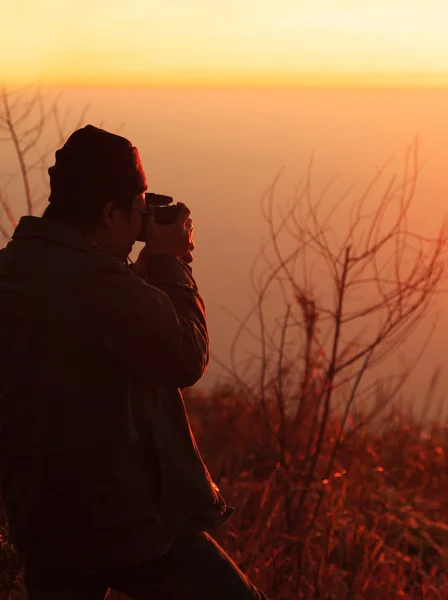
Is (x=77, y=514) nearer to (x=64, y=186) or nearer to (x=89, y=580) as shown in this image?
(x=89, y=580)

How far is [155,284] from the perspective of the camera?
6.79 ft

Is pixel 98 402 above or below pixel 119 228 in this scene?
below

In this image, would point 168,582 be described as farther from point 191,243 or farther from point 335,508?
point 335,508

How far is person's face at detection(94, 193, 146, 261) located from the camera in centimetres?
198

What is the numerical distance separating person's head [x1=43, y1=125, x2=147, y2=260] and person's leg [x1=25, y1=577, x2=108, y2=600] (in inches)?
27.3

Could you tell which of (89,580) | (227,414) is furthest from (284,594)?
(227,414)

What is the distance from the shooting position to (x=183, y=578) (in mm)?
2002

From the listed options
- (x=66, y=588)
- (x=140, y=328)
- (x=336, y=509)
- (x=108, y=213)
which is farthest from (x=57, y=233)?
(x=336, y=509)

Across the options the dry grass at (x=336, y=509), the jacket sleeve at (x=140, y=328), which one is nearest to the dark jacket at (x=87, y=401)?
the jacket sleeve at (x=140, y=328)

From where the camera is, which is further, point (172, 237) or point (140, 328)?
point (172, 237)

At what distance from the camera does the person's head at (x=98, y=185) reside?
76.3 inches

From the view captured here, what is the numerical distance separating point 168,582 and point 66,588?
0.21m

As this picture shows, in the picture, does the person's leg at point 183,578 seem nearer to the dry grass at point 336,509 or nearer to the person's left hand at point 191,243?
the person's left hand at point 191,243

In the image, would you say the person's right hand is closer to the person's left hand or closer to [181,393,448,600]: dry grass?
the person's left hand
